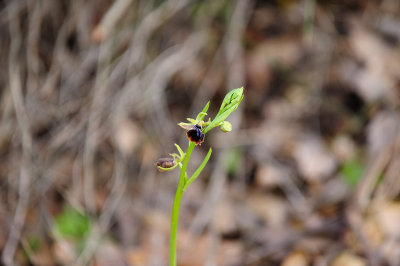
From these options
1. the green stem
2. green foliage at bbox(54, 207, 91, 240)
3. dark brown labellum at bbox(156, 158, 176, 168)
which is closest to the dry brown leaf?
the green stem

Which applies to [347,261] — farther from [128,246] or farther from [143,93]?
[143,93]

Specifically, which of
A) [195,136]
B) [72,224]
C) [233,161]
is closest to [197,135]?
[195,136]

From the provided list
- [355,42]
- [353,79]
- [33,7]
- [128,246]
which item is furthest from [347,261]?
[33,7]

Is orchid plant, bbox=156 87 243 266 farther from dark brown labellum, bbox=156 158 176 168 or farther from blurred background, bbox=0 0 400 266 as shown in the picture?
blurred background, bbox=0 0 400 266

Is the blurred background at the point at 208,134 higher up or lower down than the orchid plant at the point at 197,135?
lower down

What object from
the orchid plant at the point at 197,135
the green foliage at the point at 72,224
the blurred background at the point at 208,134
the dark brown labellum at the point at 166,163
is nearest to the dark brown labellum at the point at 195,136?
the orchid plant at the point at 197,135

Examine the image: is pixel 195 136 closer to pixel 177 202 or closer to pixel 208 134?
pixel 177 202

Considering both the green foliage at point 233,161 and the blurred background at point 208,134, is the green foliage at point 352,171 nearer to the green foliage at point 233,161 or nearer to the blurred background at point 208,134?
the blurred background at point 208,134
